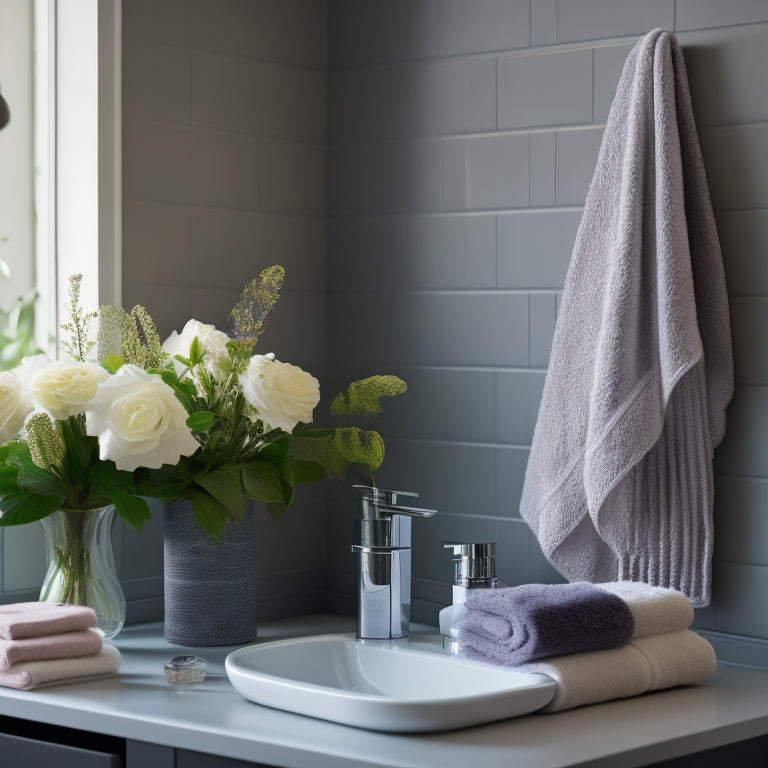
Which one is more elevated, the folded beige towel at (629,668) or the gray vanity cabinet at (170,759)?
the folded beige towel at (629,668)

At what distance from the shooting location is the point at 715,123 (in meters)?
1.69

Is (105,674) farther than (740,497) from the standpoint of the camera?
No

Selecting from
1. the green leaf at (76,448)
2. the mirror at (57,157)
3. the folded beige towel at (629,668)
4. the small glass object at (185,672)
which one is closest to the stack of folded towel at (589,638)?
A: the folded beige towel at (629,668)

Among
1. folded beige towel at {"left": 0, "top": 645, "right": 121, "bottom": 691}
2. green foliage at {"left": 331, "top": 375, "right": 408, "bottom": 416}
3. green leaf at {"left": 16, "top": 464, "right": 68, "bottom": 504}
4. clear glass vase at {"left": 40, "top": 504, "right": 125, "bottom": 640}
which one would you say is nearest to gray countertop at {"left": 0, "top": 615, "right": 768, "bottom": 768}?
folded beige towel at {"left": 0, "top": 645, "right": 121, "bottom": 691}

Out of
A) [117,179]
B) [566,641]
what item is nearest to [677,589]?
[566,641]

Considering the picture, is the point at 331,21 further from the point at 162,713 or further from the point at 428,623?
the point at 162,713

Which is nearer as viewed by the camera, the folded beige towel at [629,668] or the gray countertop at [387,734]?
the gray countertop at [387,734]

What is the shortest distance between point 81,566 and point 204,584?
0.56 ft

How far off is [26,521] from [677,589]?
87cm

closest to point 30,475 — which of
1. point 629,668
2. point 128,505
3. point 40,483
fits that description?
point 40,483

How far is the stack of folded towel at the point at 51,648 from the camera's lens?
148 centimetres

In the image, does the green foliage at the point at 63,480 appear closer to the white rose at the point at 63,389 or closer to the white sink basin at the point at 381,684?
the white rose at the point at 63,389

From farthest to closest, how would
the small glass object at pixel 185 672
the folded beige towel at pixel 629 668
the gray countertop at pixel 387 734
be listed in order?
the small glass object at pixel 185 672
the folded beige towel at pixel 629 668
the gray countertop at pixel 387 734

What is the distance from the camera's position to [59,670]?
1504 mm
